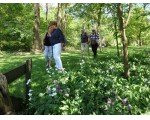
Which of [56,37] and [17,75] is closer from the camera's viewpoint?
[17,75]

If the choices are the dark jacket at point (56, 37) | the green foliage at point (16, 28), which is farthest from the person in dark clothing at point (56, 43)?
the green foliage at point (16, 28)

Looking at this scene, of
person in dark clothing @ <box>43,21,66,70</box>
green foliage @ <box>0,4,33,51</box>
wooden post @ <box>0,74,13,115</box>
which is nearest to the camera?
wooden post @ <box>0,74,13,115</box>

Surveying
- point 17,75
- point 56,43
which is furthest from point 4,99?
point 56,43

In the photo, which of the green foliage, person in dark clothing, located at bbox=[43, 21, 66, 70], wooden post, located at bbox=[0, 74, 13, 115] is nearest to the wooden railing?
wooden post, located at bbox=[0, 74, 13, 115]

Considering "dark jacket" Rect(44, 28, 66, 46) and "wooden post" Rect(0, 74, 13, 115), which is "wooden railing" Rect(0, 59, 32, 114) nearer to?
"wooden post" Rect(0, 74, 13, 115)

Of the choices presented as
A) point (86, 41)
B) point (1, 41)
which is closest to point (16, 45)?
point (1, 41)

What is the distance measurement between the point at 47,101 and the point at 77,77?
1.97 m

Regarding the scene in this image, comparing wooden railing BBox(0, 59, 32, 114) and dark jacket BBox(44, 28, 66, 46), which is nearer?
wooden railing BBox(0, 59, 32, 114)

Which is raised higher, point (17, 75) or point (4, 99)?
point (17, 75)

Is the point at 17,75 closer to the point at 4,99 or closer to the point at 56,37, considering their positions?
the point at 4,99

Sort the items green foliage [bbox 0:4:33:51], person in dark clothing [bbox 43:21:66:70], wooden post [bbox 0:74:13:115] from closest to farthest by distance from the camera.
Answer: wooden post [bbox 0:74:13:115] → person in dark clothing [bbox 43:21:66:70] → green foliage [bbox 0:4:33:51]
